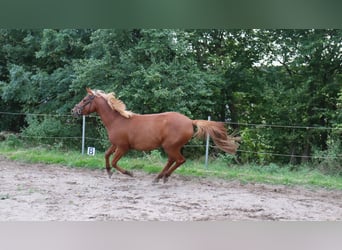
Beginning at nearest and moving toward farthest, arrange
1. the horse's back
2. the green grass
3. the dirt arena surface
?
1. the dirt arena surface
2. the horse's back
3. the green grass

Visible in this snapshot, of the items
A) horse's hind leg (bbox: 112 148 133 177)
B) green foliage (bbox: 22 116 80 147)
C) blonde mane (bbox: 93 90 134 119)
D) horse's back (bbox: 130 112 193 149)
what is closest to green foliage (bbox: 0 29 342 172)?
green foliage (bbox: 22 116 80 147)

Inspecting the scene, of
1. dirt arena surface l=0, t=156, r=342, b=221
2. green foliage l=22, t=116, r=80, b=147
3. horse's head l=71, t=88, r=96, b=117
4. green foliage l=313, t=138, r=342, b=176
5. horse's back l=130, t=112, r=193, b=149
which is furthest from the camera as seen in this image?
green foliage l=22, t=116, r=80, b=147

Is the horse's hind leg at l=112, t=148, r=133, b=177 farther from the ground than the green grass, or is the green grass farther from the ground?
the horse's hind leg at l=112, t=148, r=133, b=177

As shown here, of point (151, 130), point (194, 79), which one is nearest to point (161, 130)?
point (151, 130)

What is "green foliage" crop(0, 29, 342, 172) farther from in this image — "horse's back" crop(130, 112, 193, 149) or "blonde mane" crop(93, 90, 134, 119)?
"horse's back" crop(130, 112, 193, 149)

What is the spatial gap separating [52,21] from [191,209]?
243cm

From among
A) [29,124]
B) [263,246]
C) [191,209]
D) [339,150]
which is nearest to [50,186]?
[191,209]

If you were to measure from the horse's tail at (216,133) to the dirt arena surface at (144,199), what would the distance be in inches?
17.8

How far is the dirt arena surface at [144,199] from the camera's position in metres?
3.43

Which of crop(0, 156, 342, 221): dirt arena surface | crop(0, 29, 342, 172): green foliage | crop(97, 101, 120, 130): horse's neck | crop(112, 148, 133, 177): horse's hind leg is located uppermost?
crop(0, 29, 342, 172): green foliage

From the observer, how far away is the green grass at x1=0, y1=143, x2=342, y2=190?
494 cm

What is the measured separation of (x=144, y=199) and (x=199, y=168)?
5.08ft

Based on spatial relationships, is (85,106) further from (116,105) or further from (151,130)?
(151,130)

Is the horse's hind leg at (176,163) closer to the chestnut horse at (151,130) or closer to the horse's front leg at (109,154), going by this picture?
the chestnut horse at (151,130)
